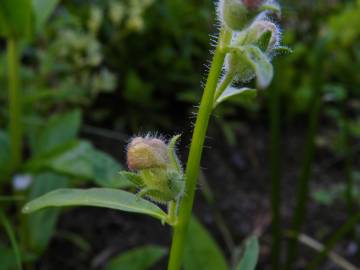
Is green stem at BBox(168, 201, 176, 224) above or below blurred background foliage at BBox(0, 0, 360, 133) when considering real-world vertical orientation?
below

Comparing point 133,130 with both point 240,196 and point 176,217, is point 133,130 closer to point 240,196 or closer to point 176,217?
point 240,196

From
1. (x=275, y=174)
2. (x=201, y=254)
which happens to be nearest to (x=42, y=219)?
(x=201, y=254)

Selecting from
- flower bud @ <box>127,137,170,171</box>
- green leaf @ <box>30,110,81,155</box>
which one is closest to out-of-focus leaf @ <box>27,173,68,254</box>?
green leaf @ <box>30,110,81,155</box>

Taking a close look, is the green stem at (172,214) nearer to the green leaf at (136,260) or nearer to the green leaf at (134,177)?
the green leaf at (134,177)

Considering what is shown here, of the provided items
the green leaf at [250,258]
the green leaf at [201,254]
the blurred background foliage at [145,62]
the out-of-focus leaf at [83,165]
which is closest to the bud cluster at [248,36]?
the green leaf at [250,258]

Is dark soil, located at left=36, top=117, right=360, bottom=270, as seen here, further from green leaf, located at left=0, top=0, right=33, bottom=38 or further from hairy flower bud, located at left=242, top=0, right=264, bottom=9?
hairy flower bud, located at left=242, top=0, right=264, bottom=9

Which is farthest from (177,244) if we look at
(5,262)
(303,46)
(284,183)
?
(303,46)
